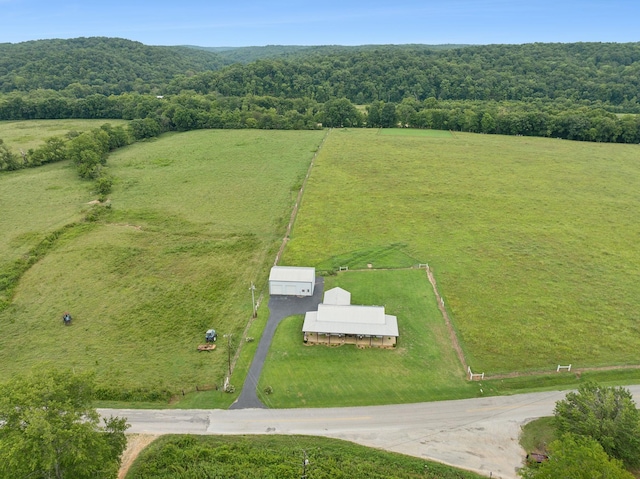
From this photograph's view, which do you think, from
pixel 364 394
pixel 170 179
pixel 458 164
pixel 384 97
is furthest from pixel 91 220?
pixel 384 97

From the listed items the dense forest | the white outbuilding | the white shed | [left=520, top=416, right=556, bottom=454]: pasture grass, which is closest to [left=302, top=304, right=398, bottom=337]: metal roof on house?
the white outbuilding

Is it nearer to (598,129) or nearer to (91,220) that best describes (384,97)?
(598,129)

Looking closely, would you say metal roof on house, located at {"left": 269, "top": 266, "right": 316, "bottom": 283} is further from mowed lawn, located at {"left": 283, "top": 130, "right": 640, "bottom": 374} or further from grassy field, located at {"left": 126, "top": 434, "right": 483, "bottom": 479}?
grassy field, located at {"left": 126, "top": 434, "right": 483, "bottom": 479}

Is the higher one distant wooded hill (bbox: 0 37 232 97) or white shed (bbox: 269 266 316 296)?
distant wooded hill (bbox: 0 37 232 97)

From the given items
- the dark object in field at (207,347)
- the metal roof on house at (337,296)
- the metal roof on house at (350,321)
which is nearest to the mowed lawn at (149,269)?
the dark object in field at (207,347)

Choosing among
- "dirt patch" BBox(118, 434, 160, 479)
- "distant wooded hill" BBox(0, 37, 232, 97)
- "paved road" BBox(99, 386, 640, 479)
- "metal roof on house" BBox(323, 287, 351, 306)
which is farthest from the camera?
"distant wooded hill" BBox(0, 37, 232, 97)

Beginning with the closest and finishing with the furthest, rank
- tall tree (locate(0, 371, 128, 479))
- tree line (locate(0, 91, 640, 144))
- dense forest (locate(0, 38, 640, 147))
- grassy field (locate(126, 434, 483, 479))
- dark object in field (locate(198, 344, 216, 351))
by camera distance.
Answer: tall tree (locate(0, 371, 128, 479)) < grassy field (locate(126, 434, 483, 479)) < dark object in field (locate(198, 344, 216, 351)) < tree line (locate(0, 91, 640, 144)) < dense forest (locate(0, 38, 640, 147))

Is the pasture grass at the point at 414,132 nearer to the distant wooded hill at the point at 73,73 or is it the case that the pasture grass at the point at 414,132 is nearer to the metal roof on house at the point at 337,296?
the metal roof on house at the point at 337,296
